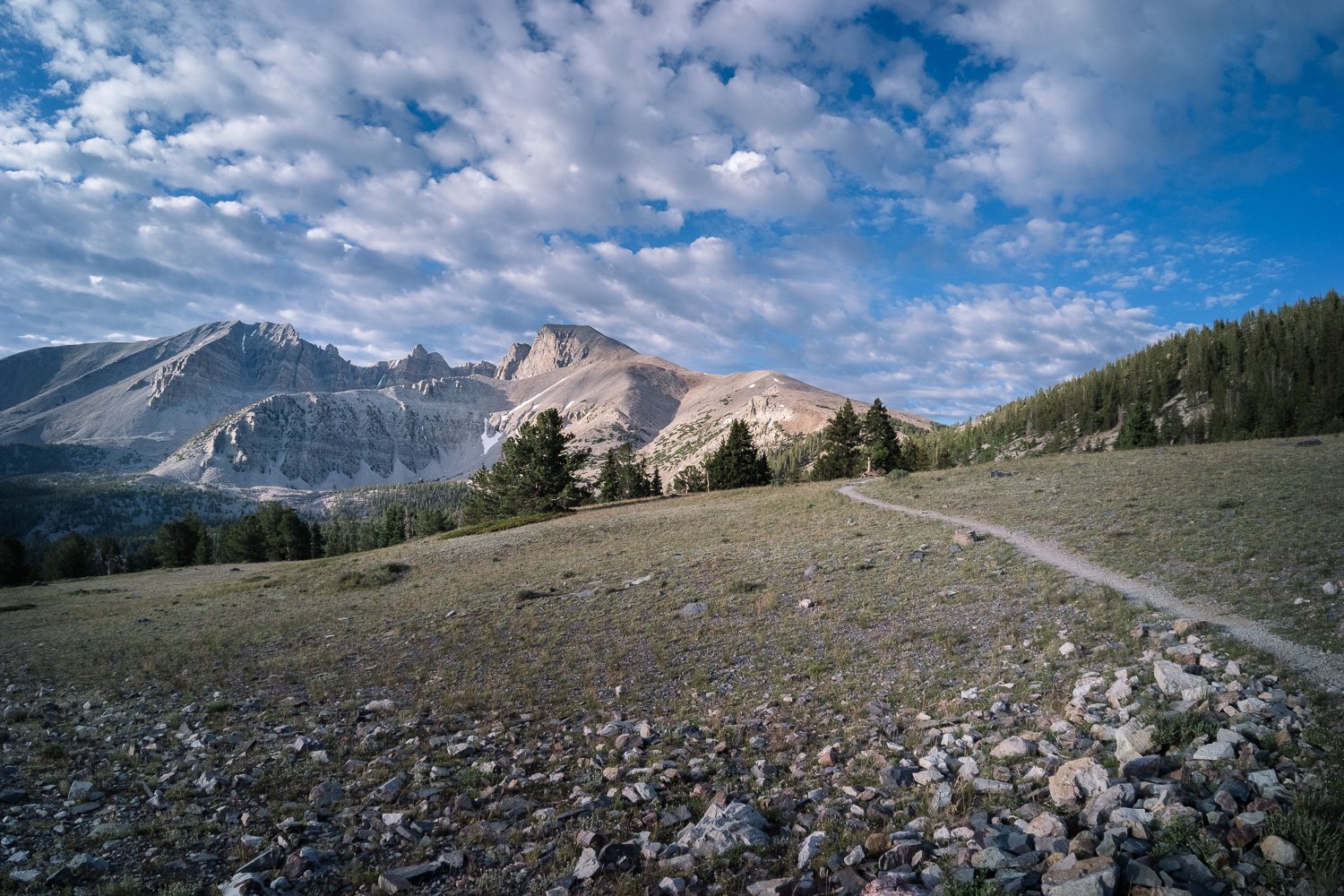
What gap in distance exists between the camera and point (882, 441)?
2918 inches

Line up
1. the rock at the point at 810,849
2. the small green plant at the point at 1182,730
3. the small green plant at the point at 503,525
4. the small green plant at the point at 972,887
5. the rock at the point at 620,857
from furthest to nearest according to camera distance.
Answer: the small green plant at the point at 503,525 < the small green plant at the point at 1182,730 < the rock at the point at 620,857 < the rock at the point at 810,849 < the small green plant at the point at 972,887

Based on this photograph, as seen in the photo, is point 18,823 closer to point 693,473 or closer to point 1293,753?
point 1293,753

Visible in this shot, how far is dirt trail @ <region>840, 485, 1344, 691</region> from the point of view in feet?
28.7

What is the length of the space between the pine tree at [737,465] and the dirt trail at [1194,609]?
54279 mm

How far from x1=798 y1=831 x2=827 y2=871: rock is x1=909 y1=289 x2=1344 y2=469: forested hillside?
86.9m

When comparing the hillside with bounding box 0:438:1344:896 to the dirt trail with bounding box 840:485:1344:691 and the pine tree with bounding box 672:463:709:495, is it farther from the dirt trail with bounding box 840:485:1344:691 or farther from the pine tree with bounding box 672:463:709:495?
the pine tree with bounding box 672:463:709:495

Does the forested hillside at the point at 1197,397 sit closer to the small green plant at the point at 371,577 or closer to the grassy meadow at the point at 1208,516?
the grassy meadow at the point at 1208,516

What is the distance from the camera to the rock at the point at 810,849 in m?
5.92

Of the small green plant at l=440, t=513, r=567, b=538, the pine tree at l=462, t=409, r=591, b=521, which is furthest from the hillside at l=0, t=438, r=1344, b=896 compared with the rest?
the pine tree at l=462, t=409, r=591, b=521

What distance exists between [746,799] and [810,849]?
1456 millimetres

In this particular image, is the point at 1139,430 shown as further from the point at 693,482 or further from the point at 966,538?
the point at 966,538

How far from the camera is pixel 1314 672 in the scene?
8531 mm

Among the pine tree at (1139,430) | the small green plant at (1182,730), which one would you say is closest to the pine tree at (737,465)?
the pine tree at (1139,430)

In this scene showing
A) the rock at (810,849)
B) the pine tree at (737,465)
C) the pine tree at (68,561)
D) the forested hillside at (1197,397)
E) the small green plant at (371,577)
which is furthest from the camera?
the forested hillside at (1197,397)
